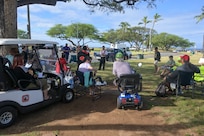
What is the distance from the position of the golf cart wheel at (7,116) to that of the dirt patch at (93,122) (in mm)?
115

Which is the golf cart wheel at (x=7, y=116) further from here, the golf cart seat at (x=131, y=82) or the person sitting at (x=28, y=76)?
the golf cart seat at (x=131, y=82)

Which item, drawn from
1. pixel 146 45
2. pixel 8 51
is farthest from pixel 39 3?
pixel 146 45

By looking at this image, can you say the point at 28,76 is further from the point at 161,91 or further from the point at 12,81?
the point at 161,91

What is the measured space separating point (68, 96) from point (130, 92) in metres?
1.77

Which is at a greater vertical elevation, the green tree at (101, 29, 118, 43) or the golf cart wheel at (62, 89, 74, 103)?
the green tree at (101, 29, 118, 43)

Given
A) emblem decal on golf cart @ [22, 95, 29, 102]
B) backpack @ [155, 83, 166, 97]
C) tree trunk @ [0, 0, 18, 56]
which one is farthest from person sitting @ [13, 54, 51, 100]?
backpack @ [155, 83, 166, 97]

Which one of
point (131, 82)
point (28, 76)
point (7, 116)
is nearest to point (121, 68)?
point (131, 82)

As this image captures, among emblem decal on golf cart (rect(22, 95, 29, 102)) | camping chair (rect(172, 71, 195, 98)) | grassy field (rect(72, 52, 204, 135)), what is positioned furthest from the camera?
camping chair (rect(172, 71, 195, 98))

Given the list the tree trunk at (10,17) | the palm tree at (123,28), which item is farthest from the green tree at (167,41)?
the tree trunk at (10,17)

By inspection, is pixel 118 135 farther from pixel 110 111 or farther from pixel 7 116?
pixel 7 116

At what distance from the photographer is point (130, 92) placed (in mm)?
6250

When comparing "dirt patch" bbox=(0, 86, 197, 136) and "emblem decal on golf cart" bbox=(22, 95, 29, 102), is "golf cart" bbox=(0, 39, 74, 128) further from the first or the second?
"dirt patch" bbox=(0, 86, 197, 136)

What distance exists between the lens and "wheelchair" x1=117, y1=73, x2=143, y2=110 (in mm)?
6176

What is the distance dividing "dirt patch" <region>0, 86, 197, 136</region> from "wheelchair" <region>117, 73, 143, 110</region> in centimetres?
15
